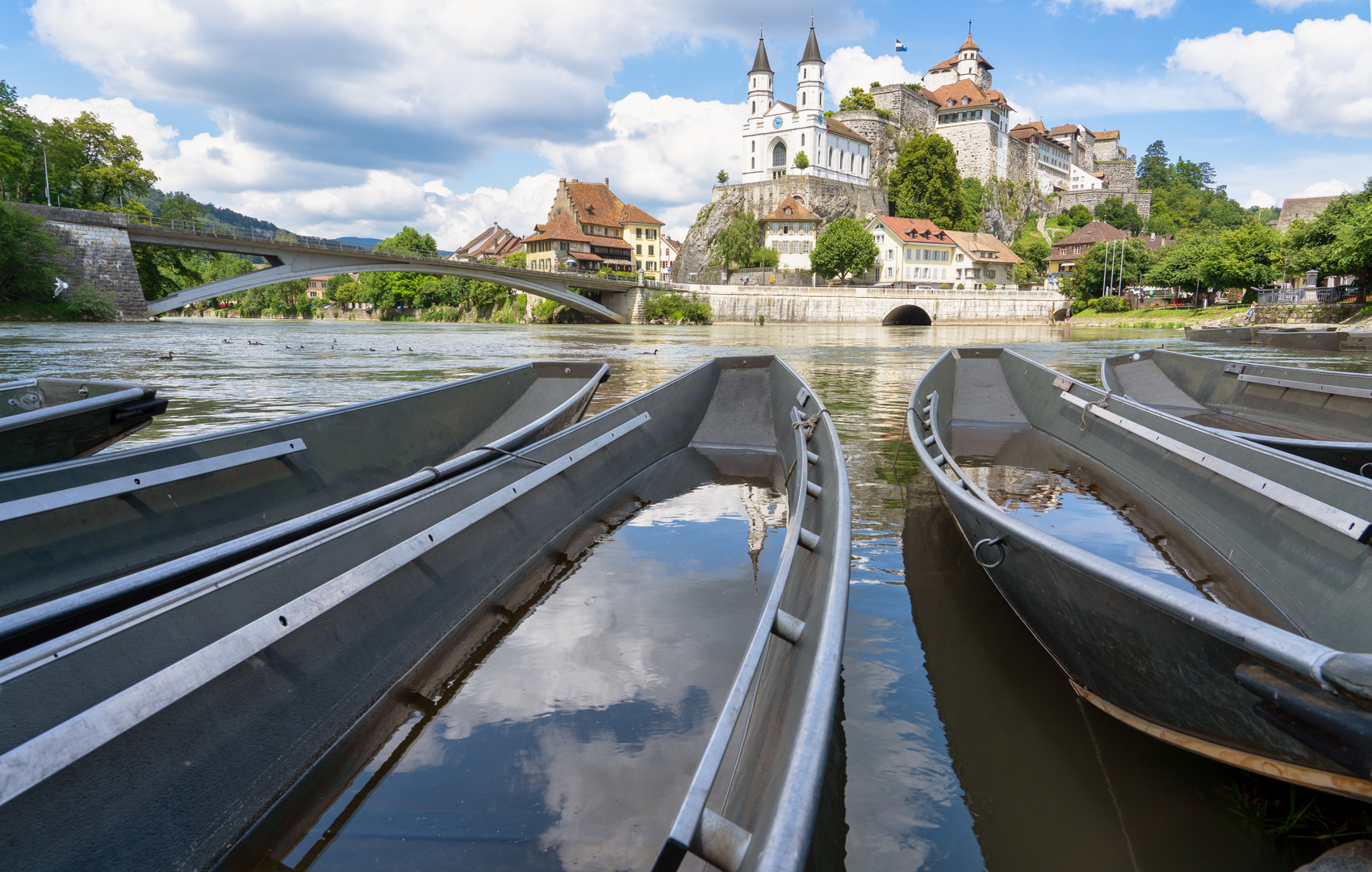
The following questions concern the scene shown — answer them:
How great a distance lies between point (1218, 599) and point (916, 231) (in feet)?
253

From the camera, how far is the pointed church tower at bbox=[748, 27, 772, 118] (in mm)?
88062

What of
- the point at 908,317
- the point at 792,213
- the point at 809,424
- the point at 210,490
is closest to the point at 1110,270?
the point at 908,317

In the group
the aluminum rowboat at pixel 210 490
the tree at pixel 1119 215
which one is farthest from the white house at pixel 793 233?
the aluminum rowboat at pixel 210 490

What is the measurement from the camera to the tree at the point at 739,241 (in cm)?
7494

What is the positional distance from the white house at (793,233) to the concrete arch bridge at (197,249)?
34.5 m

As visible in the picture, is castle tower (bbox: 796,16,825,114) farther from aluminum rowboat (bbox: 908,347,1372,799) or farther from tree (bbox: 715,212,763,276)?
aluminum rowboat (bbox: 908,347,1372,799)

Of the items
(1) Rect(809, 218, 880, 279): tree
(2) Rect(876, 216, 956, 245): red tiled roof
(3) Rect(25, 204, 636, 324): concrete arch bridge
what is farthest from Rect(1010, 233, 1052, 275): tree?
(3) Rect(25, 204, 636, 324): concrete arch bridge

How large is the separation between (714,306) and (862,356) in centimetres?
4227

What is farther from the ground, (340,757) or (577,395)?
(577,395)

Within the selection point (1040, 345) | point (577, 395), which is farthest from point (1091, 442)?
point (1040, 345)

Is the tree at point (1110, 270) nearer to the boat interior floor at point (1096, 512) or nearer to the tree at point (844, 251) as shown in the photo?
the tree at point (844, 251)

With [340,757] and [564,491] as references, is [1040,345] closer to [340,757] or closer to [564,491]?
[564,491]

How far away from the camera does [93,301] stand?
36.9 meters

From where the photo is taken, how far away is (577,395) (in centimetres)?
699
